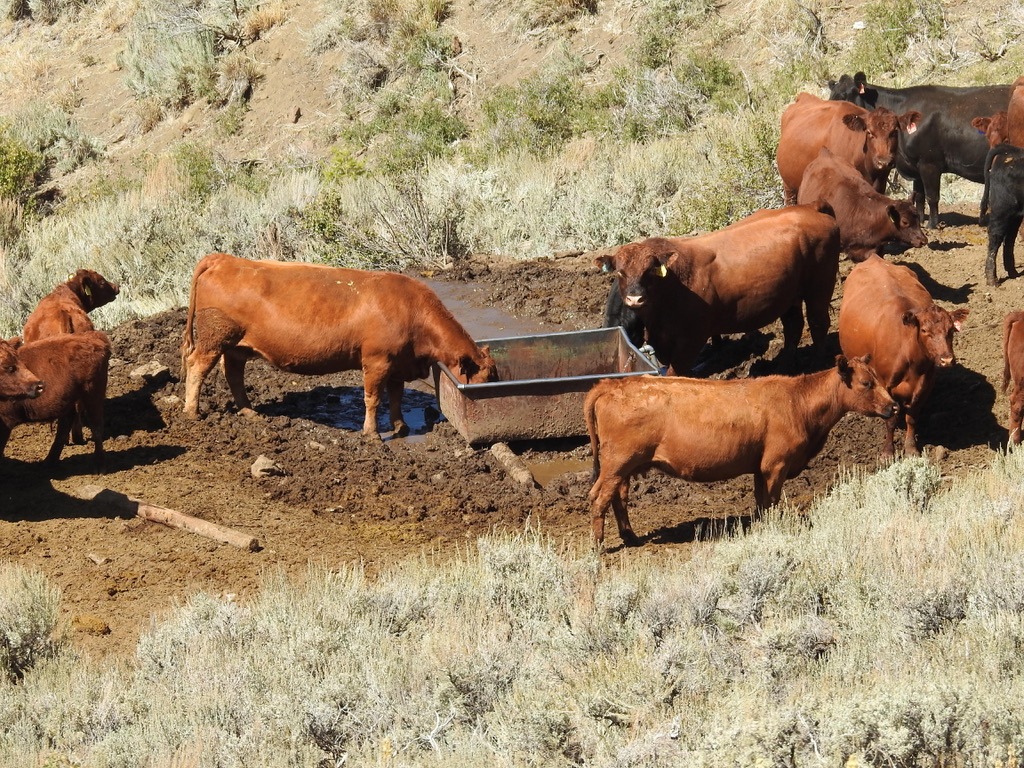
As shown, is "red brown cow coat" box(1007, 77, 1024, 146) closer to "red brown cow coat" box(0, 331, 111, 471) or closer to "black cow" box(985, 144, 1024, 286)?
"black cow" box(985, 144, 1024, 286)

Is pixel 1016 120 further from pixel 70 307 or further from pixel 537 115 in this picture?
pixel 537 115

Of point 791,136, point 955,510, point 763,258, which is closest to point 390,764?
point 955,510

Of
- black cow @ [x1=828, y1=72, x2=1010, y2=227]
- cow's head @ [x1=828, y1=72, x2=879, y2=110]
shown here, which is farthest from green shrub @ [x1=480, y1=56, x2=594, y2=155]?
black cow @ [x1=828, y1=72, x2=1010, y2=227]

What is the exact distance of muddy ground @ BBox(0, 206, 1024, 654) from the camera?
30.2ft

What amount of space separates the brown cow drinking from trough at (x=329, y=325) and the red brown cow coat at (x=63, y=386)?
1191 mm

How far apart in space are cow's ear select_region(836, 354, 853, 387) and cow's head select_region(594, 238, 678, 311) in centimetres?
254

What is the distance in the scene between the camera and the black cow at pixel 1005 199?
43.4 ft

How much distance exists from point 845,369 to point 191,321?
628cm

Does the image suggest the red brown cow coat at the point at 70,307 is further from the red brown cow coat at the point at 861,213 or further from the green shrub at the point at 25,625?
the red brown cow coat at the point at 861,213

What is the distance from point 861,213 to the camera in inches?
539

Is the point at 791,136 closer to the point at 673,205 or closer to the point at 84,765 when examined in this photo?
the point at 673,205

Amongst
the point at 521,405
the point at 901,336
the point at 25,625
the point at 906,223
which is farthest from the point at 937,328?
the point at 25,625

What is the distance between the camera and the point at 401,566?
8.90 m

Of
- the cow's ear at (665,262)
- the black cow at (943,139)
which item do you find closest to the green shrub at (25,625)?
the cow's ear at (665,262)
